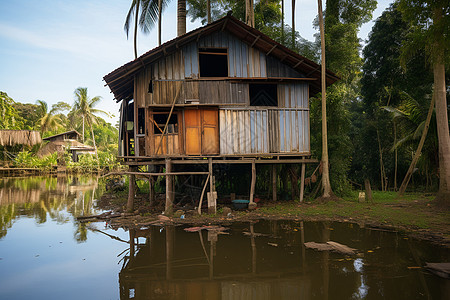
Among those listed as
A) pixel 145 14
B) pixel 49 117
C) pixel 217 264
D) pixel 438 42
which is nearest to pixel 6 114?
pixel 49 117

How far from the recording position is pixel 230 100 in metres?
12.2

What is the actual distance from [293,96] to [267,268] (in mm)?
8277

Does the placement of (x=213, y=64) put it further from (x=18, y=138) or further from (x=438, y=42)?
(x=18, y=138)

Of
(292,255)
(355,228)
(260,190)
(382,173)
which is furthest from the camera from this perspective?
(382,173)

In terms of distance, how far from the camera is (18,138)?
110ft

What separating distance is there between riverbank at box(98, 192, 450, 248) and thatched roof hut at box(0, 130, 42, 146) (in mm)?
27512

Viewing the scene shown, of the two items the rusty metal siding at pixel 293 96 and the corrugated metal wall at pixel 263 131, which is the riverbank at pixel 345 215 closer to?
the corrugated metal wall at pixel 263 131

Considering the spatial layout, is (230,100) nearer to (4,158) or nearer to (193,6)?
(193,6)

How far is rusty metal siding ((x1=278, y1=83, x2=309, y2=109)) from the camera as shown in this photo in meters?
12.6

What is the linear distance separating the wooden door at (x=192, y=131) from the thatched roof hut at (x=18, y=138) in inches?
1198

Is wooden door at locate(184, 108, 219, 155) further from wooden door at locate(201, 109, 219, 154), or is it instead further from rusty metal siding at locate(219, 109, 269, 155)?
rusty metal siding at locate(219, 109, 269, 155)

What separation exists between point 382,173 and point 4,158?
3880cm

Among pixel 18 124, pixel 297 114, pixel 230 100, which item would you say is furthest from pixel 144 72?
pixel 18 124

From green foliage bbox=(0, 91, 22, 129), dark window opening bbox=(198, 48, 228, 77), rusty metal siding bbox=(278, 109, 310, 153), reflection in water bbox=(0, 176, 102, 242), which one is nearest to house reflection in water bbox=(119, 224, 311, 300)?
reflection in water bbox=(0, 176, 102, 242)
